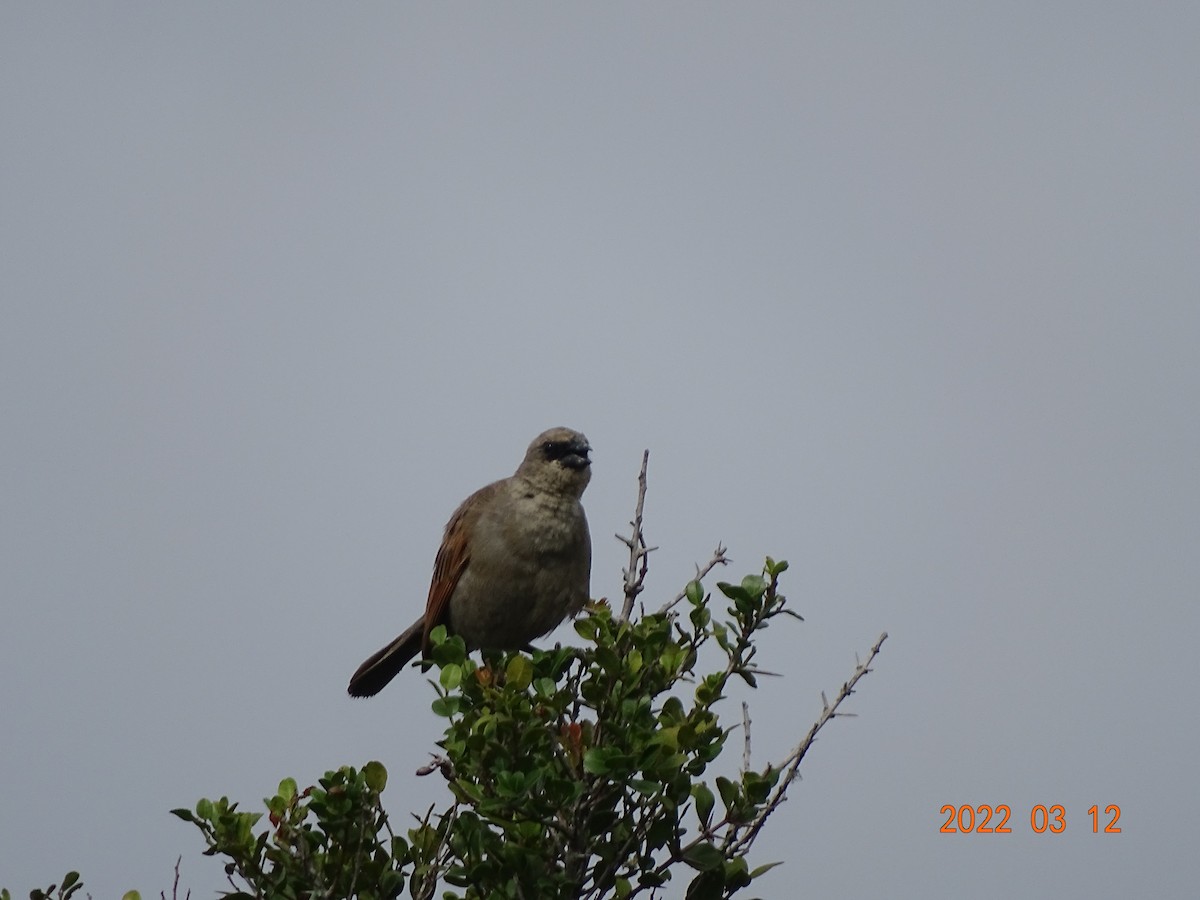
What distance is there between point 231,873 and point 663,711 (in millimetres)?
1519

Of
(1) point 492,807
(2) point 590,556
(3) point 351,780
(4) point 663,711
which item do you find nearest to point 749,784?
(4) point 663,711

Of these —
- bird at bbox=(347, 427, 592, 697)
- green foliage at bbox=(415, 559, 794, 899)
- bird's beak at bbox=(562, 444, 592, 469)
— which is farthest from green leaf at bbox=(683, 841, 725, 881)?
bird's beak at bbox=(562, 444, 592, 469)

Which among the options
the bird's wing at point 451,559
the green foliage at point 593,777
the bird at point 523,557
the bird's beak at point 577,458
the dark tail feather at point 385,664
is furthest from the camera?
the dark tail feather at point 385,664

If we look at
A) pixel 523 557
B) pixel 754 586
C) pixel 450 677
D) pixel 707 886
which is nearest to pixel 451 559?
pixel 523 557

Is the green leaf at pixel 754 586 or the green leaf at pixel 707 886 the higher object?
the green leaf at pixel 754 586

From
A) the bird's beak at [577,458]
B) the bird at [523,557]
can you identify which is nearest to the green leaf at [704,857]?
the bird at [523,557]

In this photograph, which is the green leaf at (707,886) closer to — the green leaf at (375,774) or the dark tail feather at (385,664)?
the green leaf at (375,774)

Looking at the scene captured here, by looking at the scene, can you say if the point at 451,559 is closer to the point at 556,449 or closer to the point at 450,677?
the point at 556,449

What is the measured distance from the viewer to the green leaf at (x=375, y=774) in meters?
4.61

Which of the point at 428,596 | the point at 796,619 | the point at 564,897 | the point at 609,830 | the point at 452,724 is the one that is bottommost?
the point at 564,897

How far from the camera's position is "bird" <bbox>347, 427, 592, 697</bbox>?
7.40 m

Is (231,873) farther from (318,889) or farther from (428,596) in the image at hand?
(428,596)

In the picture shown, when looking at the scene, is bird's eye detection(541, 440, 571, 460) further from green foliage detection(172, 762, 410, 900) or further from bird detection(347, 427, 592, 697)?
green foliage detection(172, 762, 410, 900)

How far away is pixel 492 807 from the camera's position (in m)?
4.30
